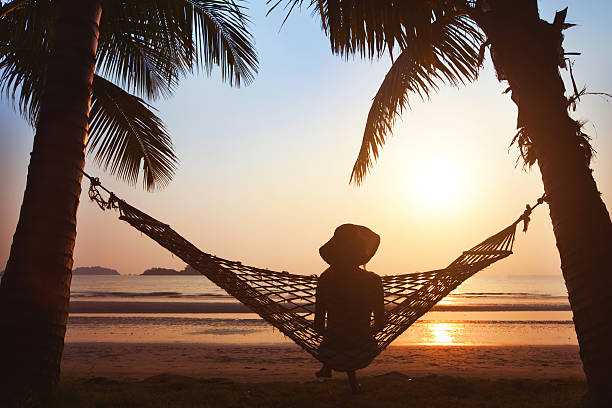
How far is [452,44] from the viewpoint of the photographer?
12.4 ft

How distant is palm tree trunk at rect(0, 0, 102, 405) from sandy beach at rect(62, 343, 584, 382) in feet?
7.22

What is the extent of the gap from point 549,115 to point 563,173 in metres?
0.32

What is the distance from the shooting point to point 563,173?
231cm

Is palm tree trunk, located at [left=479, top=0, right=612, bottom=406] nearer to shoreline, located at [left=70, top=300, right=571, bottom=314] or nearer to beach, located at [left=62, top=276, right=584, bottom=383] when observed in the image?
beach, located at [left=62, top=276, right=584, bottom=383]

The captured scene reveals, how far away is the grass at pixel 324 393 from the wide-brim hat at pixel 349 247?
0.93m

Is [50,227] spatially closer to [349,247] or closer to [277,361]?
[349,247]

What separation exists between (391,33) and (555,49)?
97cm

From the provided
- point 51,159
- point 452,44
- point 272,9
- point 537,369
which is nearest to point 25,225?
point 51,159

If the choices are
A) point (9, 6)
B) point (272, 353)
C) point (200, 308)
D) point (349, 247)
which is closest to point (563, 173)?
point (349, 247)

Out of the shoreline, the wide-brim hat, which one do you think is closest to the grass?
the wide-brim hat

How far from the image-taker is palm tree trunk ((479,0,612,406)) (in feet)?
7.02

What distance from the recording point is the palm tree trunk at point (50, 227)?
2152 mm

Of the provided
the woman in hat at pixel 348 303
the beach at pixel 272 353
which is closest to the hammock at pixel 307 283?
the woman in hat at pixel 348 303

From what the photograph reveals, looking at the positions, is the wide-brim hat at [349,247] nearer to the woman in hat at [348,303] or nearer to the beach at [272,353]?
the woman in hat at [348,303]
